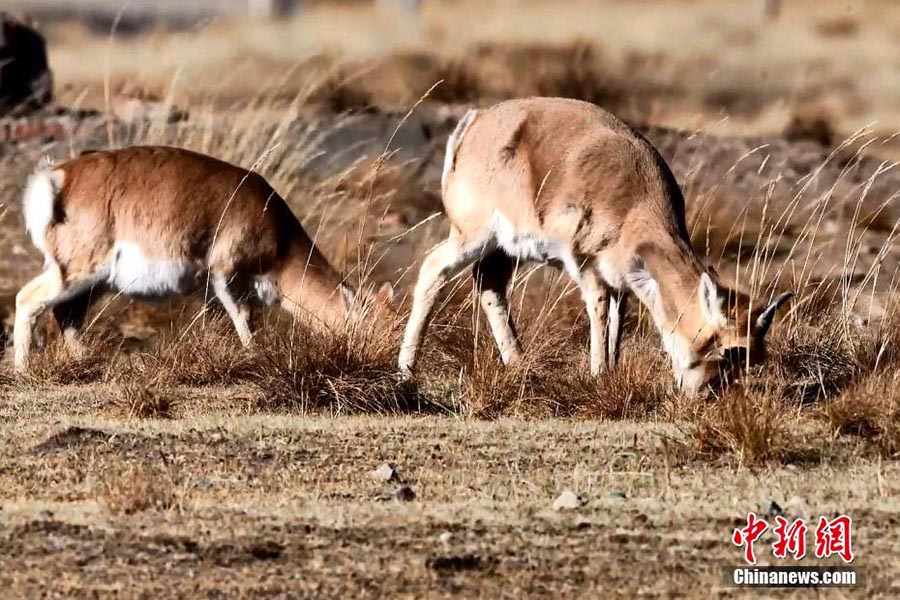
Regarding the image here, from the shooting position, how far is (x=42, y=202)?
10.9 m

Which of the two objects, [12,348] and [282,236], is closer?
[282,236]

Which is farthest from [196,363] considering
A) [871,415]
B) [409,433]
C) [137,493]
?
[871,415]

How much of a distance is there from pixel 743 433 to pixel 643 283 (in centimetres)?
181

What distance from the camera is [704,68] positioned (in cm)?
3322

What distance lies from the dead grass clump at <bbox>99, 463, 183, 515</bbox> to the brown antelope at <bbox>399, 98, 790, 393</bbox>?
2710mm

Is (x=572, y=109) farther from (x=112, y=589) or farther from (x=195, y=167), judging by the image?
(x=112, y=589)

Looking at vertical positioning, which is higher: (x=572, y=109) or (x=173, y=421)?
(x=572, y=109)

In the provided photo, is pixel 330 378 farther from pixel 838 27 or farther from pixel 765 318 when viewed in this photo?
pixel 838 27

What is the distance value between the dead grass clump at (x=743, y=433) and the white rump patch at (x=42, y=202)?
461 cm

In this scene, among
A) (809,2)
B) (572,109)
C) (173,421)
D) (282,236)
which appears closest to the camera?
(173,421)

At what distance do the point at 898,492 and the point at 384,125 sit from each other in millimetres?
10319

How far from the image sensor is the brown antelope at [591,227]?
9.48 metres

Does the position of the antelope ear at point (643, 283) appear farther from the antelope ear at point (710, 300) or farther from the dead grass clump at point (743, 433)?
the dead grass clump at point (743, 433)

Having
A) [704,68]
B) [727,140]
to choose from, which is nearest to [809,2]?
[704,68]
